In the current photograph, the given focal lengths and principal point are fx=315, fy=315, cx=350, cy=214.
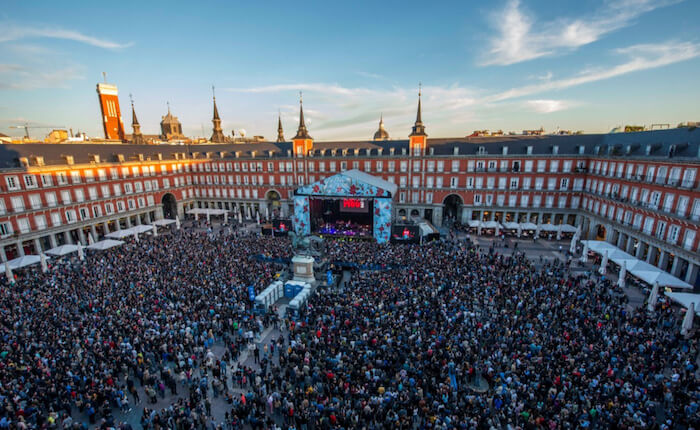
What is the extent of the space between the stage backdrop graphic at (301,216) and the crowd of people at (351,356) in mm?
17481

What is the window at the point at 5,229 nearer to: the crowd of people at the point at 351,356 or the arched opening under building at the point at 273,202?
the crowd of people at the point at 351,356

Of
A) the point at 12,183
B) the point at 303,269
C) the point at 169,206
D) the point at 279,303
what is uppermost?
the point at 12,183

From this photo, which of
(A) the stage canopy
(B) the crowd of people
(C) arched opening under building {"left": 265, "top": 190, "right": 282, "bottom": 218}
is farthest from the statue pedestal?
(C) arched opening under building {"left": 265, "top": 190, "right": 282, "bottom": 218}

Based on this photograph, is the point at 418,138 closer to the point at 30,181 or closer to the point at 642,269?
the point at 642,269

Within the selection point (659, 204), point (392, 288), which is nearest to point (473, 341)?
point (392, 288)

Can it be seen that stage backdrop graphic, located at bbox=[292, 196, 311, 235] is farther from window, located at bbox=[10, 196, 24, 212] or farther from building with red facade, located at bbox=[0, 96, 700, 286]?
window, located at bbox=[10, 196, 24, 212]

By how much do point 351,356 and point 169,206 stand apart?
56.2 meters

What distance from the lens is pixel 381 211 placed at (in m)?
40.9

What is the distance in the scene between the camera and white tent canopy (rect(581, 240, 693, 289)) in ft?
77.2

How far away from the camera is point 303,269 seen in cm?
2875

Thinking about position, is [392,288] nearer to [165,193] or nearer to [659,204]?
[659,204]

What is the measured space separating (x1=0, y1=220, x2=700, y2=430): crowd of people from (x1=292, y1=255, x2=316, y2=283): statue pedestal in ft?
9.96

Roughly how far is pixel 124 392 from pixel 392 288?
17013mm

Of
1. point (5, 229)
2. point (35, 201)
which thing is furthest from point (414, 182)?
point (5, 229)
